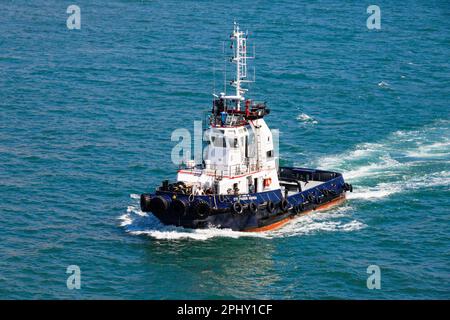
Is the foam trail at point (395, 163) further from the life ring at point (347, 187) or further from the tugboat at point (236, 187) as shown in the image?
the tugboat at point (236, 187)

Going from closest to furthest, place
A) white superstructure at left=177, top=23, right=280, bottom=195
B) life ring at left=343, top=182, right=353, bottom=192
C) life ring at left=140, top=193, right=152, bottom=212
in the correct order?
life ring at left=140, top=193, right=152, bottom=212 → white superstructure at left=177, top=23, right=280, bottom=195 → life ring at left=343, top=182, right=353, bottom=192

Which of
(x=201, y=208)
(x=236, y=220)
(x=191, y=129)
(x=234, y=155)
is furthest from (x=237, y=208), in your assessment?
(x=191, y=129)


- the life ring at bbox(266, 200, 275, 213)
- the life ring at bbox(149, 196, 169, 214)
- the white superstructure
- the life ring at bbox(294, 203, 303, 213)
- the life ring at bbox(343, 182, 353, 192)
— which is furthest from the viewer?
the life ring at bbox(343, 182, 353, 192)

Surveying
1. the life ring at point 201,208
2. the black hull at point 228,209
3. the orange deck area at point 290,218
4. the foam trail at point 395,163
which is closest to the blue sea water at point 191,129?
the foam trail at point 395,163

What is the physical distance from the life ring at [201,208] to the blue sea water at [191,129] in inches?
58.3

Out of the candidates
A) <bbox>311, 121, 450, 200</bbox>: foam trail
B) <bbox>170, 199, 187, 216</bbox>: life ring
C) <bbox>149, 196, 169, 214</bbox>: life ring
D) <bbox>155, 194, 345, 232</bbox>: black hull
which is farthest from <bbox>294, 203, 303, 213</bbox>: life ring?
<bbox>149, 196, 169, 214</bbox>: life ring

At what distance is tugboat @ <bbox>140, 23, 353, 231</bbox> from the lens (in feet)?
214

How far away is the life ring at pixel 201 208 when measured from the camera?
64.4 m

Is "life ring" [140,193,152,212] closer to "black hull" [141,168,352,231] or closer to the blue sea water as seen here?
"black hull" [141,168,352,231]

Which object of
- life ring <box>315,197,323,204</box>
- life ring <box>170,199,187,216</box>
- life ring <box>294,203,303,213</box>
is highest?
life ring <box>315,197,323,204</box>

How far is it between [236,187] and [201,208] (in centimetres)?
439
